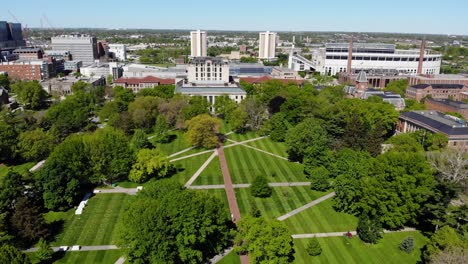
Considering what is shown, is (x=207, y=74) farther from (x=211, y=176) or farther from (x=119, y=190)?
(x=119, y=190)

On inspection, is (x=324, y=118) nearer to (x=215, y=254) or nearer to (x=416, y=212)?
(x=416, y=212)

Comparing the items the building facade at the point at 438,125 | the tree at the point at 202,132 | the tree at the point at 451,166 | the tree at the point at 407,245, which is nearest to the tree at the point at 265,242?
the tree at the point at 407,245

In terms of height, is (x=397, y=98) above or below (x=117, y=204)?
above

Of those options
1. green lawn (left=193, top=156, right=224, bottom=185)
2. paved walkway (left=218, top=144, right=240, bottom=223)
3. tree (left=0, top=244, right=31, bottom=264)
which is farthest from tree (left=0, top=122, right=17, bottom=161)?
tree (left=0, top=244, right=31, bottom=264)

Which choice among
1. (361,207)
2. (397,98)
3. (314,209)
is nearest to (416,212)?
(361,207)

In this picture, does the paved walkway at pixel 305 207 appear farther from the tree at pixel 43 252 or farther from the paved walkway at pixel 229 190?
the tree at pixel 43 252

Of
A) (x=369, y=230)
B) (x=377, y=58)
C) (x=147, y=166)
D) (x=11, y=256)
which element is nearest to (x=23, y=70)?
(x=147, y=166)

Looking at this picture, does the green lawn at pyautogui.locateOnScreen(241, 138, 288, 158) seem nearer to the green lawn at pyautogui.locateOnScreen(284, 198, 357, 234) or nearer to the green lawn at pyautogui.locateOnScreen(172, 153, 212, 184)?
the green lawn at pyautogui.locateOnScreen(172, 153, 212, 184)
